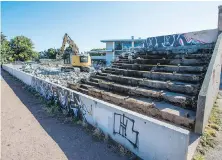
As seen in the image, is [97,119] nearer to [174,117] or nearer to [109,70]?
[174,117]

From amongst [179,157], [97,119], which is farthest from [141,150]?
[97,119]

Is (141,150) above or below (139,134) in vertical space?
below

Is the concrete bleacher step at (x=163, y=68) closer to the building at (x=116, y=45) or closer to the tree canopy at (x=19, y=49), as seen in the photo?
the building at (x=116, y=45)

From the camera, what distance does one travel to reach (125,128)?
4.91 metres

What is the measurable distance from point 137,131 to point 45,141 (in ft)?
10.2

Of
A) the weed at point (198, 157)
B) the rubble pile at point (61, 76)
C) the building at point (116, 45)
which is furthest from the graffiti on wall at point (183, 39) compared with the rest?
the building at point (116, 45)

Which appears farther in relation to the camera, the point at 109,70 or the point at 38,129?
the point at 109,70

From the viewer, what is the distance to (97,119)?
6.12 meters

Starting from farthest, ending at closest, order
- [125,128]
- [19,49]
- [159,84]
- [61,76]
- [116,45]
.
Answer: [19,49], [116,45], [61,76], [159,84], [125,128]

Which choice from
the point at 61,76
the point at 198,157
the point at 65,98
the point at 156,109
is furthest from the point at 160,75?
the point at 61,76

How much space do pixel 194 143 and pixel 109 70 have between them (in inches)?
265

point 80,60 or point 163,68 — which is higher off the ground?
point 163,68

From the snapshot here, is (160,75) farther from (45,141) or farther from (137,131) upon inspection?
(45,141)

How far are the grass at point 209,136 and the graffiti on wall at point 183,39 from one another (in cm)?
382
